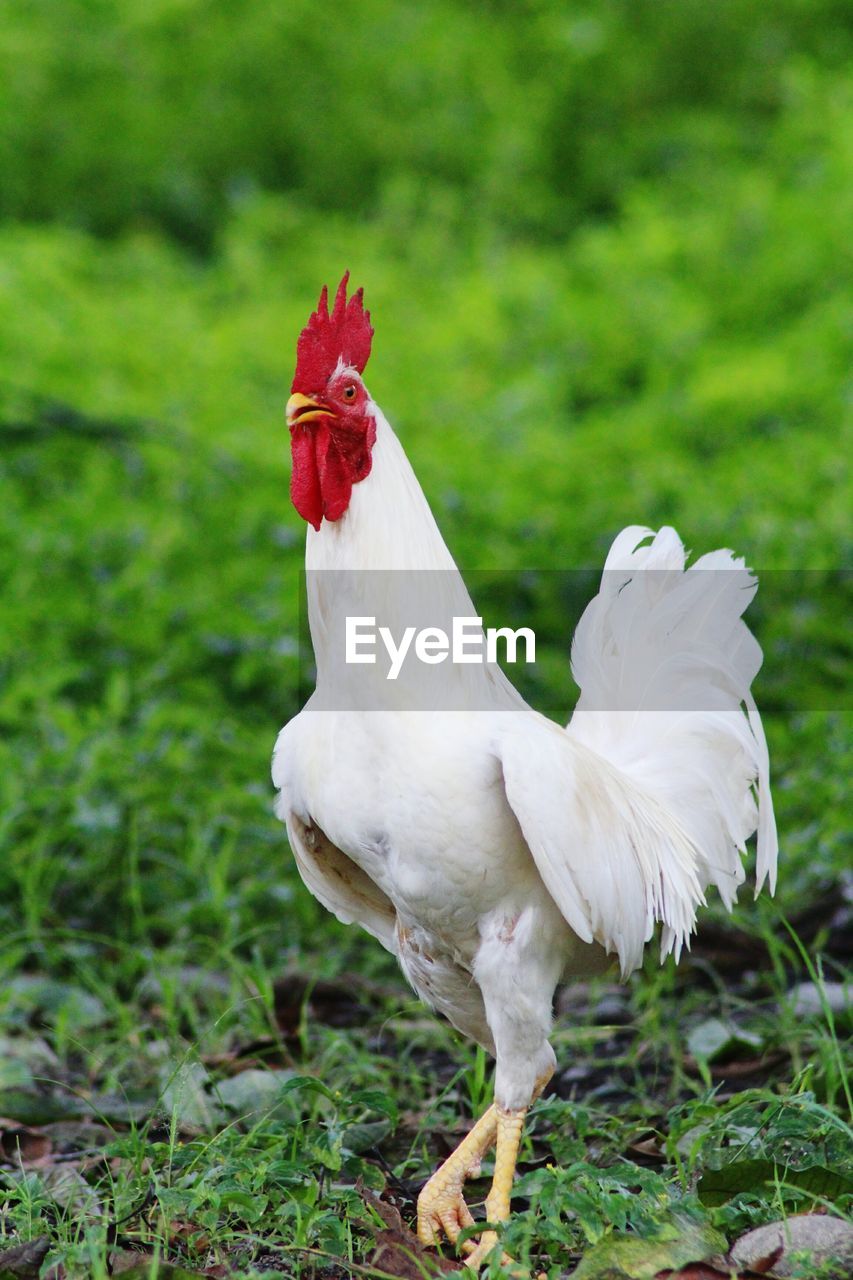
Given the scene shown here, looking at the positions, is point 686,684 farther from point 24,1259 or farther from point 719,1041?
point 24,1259

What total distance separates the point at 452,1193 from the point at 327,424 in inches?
58.1

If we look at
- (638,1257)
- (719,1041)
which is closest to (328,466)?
(638,1257)

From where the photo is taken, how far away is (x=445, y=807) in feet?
8.45

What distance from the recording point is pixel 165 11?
11258 millimetres

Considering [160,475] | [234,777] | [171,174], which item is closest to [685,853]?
[234,777]

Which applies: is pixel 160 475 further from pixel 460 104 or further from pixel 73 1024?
pixel 460 104

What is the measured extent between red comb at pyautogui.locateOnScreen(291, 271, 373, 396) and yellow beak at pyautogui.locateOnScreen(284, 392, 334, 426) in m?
0.02

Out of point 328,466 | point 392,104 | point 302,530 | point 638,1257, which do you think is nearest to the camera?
point 638,1257

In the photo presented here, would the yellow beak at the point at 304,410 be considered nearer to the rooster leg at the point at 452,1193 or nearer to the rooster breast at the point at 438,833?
the rooster breast at the point at 438,833

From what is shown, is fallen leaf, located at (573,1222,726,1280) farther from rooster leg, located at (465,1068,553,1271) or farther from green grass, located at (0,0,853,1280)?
rooster leg, located at (465,1068,553,1271)

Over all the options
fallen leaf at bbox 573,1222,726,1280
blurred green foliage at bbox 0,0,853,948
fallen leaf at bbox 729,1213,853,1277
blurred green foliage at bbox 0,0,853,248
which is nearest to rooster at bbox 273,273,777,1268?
fallen leaf at bbox 573,1222,726,1280

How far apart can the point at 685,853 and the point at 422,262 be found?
26.9 feet

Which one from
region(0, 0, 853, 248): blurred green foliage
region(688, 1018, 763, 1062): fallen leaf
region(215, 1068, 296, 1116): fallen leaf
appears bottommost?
region(215, 1068, 296, 1116): fallen leaf

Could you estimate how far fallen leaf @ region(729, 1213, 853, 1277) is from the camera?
93.7 inches
